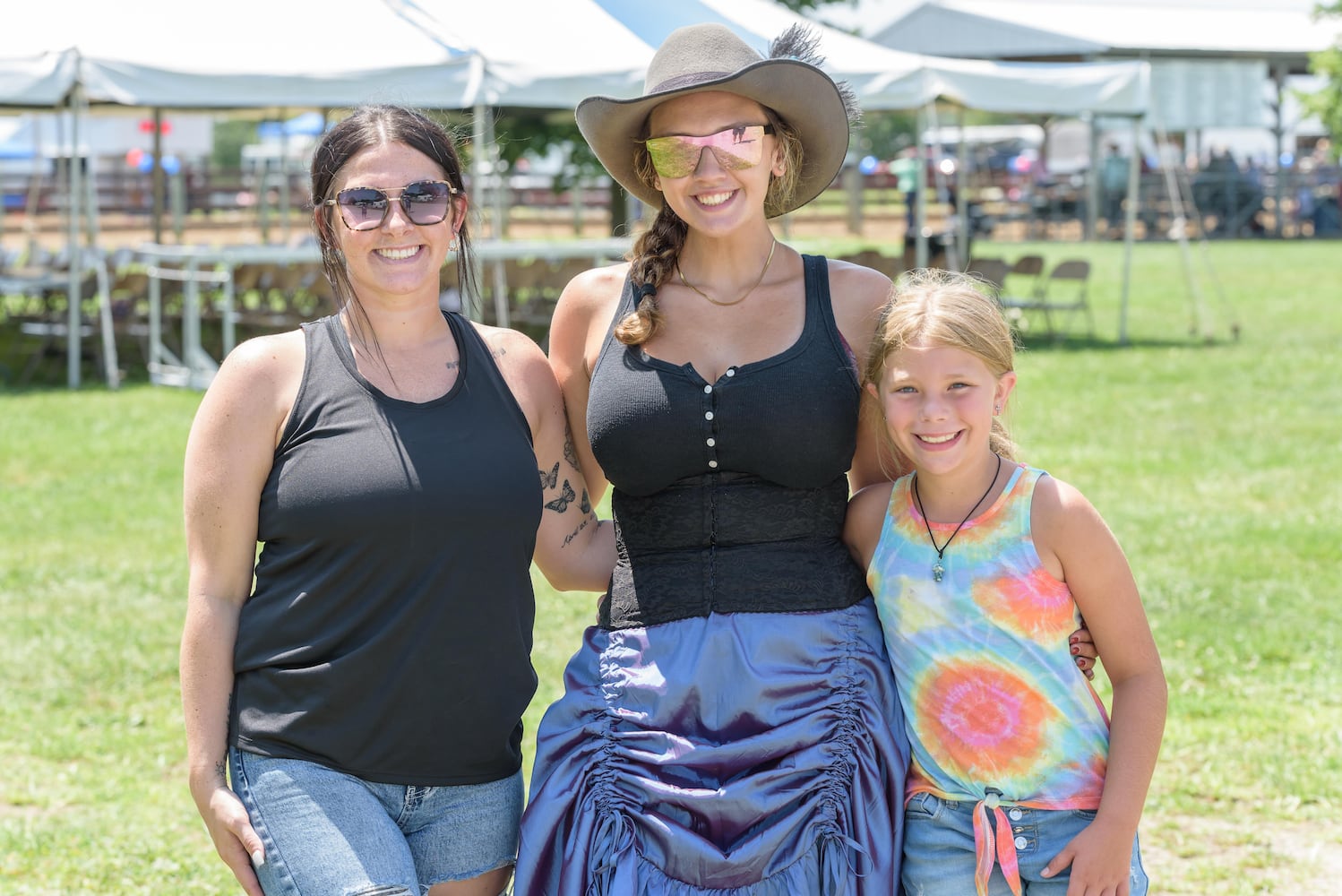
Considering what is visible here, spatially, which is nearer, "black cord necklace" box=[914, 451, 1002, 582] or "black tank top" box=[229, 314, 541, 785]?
"black tank top" box=[229, 314, 541, 785]

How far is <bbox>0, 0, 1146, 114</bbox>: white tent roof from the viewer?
10.4 metres

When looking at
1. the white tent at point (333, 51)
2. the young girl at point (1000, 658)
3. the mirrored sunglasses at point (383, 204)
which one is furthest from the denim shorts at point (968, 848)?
the white tent at point (333, 51)

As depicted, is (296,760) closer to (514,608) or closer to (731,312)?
(514,608)

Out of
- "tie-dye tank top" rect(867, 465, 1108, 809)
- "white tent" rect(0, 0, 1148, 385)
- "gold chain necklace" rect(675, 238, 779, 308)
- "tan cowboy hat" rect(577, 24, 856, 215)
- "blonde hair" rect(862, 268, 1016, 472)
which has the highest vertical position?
"white tent" rect(0, 0, 1148, 385)

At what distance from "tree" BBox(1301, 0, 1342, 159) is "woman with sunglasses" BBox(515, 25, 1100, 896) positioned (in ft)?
82.7

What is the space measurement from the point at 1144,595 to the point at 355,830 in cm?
457

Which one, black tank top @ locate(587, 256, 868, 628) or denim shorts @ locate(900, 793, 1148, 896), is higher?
black tank top @ locate(587, 256, 868, 628)

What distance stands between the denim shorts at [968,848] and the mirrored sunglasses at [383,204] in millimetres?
1238

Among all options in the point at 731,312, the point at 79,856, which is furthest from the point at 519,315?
the point at 731,312

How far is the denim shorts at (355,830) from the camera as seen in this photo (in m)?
2.15

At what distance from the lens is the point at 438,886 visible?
2359mm

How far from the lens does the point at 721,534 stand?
2.55m

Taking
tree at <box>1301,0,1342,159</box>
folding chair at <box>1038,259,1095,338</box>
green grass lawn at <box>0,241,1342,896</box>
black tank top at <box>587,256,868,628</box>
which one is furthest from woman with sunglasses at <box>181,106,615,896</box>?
tree at <box>1301,0,1342,159</box>

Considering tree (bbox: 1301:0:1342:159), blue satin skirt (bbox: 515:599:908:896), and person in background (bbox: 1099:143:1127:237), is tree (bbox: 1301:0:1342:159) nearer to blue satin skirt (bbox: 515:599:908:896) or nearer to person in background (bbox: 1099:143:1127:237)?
person in background (bbox: 1099:143:1127:237)
